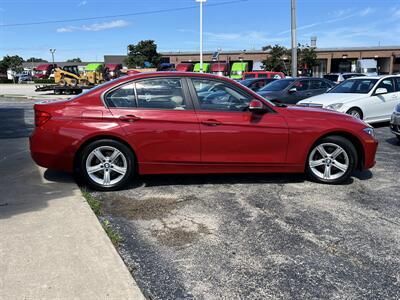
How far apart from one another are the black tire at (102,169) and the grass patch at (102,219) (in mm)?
170

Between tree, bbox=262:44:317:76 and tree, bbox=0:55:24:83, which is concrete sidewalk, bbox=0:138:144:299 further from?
tree, bbox=0:55:24:83

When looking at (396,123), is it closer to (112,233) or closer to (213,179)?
(213,179)

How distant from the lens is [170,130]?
17.6 feet

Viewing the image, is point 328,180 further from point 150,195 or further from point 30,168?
point 30,168

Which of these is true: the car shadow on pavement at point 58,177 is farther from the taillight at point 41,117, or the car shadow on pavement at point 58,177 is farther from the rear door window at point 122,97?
the rear door window at point 122,97

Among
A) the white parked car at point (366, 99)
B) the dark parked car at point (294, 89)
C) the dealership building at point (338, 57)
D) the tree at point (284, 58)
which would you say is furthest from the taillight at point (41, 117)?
the dealership building at point (338, 57)

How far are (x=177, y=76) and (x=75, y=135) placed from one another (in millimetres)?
1510

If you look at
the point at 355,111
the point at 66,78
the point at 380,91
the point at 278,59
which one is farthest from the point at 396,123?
the point at 278,59

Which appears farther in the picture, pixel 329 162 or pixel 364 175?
pixel 364 175

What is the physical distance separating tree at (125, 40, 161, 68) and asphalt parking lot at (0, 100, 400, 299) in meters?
65.4

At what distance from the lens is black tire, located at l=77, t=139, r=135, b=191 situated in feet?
17.5

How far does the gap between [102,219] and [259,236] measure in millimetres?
1639

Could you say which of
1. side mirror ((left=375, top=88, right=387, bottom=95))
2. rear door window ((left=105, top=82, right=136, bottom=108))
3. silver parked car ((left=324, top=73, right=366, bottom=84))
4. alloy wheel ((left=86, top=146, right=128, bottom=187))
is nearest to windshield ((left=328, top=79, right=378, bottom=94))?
side mirror ((left=375, top=88, right=387, bottom=95))

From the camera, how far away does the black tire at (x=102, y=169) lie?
534cm
